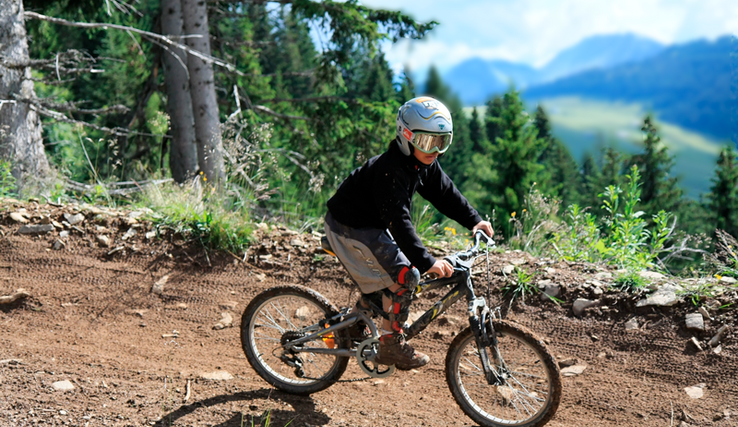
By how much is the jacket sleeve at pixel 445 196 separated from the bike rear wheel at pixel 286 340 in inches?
42.5

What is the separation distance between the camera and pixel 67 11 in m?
9.88

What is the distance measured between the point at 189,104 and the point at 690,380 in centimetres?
821

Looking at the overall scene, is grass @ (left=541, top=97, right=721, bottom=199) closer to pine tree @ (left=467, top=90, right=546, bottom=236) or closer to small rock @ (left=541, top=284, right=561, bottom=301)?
pine tree @ (left=467, top=90, right=546, bottom=236)

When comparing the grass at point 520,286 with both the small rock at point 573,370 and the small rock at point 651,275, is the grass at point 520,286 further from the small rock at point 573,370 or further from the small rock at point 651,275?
the small rock at point 651,275

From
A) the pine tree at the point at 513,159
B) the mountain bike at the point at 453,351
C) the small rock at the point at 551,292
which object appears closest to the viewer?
the mountain bike at the point at 453,351

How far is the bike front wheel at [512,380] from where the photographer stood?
3.35 m

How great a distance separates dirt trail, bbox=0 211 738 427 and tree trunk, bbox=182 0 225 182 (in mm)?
3247

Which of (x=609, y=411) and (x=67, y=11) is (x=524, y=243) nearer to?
(x=609, y=411)

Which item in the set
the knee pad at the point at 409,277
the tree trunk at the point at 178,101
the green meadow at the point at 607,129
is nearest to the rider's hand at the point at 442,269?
the knee pad at the point at 409,277

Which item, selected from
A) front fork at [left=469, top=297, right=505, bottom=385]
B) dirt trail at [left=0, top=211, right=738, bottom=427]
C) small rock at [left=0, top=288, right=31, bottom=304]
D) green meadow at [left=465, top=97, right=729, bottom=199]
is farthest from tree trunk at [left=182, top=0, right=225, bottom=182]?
front fork at [left=469, top=297, right=505, bottom=385]

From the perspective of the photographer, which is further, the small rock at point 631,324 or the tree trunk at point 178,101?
the tree trunk at point 178,101

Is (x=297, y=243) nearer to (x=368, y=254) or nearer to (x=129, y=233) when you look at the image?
(x=129, y=233)

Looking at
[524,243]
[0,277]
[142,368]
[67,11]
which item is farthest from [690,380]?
[67,11]

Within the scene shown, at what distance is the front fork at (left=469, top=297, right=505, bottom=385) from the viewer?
344 cm
